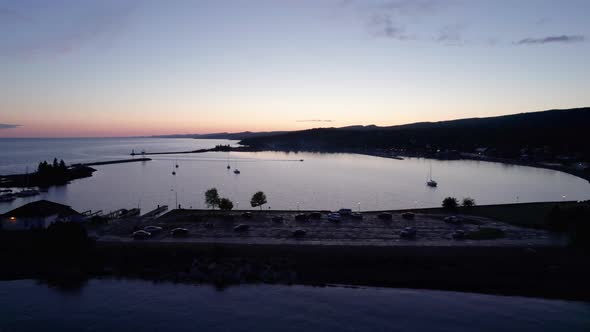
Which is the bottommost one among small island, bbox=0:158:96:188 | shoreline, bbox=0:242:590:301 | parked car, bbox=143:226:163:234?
shoreline, bbox=0:242:590:301

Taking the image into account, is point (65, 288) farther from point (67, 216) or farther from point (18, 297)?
point (67, 216)

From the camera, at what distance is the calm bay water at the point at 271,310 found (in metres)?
9.69

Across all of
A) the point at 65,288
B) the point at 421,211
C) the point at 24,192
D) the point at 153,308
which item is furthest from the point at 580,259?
the point at 24,192

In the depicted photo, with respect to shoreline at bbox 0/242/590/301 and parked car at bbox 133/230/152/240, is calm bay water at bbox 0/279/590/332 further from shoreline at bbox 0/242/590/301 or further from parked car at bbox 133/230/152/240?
parked car at bbox 133/230/152/240

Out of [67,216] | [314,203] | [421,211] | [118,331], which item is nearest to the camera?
[118,331]

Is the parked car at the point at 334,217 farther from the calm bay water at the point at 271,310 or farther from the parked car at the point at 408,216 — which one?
the calm bay water at the point at 271,310

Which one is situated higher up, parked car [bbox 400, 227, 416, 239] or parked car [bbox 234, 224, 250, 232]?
parked car [bbox 234, 224, 250, 232]

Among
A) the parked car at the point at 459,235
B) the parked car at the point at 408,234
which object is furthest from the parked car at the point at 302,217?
the parked car at the point at 459,235

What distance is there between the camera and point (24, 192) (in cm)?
3092

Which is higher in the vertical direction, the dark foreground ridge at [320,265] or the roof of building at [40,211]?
the roof of building at [40,211]

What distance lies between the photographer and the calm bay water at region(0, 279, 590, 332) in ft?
31.8

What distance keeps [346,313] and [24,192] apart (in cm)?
3054

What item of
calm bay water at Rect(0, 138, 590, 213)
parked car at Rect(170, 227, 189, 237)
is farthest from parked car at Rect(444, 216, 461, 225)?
parked car at Rect(170, 227, 189, 237)

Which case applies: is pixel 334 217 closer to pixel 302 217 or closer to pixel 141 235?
pixel 302 217
